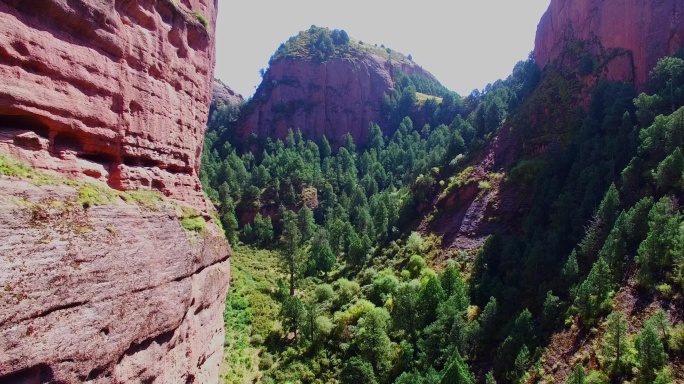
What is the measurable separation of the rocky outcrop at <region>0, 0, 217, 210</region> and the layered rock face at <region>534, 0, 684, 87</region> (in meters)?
74.7

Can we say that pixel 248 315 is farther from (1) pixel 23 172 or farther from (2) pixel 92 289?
(1) pixel 23 172

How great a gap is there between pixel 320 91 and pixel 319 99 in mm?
3629

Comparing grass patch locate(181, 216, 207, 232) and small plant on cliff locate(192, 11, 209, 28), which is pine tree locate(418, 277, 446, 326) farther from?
small plant on cliff locate(192, 11, 209, 28)

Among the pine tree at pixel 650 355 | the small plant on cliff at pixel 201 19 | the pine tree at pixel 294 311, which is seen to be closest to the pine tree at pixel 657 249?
the pine tree at pixel 650 355

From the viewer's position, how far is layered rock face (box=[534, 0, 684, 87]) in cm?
6862

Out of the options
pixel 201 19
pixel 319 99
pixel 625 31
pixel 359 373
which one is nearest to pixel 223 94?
pixel 319 99

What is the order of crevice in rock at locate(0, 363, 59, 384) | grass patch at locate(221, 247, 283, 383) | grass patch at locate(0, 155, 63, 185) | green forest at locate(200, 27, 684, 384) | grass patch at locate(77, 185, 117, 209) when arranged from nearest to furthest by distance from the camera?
crevice in rock at locate(0, 363, 59, 384) → grass patch at locate(0, 155, 63, 185) → grass patch at locate(77, 185, 117, 209) → green forest at locate(200, 27, 684, 384) → grass patch at locate(221, 247, 283, 383)

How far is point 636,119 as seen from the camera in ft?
204

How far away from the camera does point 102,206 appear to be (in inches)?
773

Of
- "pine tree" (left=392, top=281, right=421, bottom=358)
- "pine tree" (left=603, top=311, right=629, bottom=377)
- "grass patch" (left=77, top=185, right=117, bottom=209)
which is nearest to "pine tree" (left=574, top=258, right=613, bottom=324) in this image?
"pine tree" (left=603, top=311, right=629, bottom=377)

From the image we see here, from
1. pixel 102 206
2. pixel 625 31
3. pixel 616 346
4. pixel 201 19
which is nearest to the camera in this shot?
pixel 102 206

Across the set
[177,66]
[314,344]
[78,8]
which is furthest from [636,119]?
[78,8]

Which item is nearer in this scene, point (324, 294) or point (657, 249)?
point (657, 249)

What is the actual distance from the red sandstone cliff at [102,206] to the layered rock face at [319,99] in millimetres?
123265
